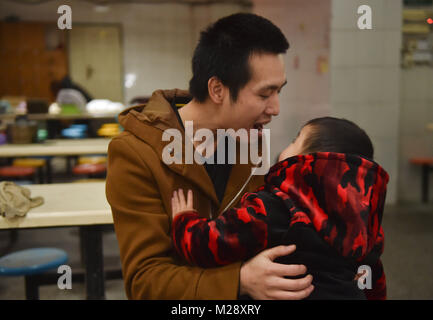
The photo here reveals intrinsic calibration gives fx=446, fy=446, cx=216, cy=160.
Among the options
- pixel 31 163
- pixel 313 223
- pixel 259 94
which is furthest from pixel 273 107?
pixel 31 163

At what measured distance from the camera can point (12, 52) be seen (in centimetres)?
847

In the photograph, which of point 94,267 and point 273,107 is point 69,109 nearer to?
point 94,267

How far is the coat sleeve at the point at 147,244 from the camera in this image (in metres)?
1.05

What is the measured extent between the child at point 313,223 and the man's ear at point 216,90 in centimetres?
30

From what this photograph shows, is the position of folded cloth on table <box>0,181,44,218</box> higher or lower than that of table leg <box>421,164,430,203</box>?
higher

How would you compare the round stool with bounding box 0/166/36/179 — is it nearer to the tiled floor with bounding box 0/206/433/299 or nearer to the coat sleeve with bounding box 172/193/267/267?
the tiled floor with bounding box 0/206/433/299

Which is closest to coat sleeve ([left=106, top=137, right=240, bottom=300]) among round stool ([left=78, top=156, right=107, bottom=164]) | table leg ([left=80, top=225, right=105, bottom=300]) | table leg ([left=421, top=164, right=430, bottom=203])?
table leg ([left=80, top=225, right=105, bottom=300])

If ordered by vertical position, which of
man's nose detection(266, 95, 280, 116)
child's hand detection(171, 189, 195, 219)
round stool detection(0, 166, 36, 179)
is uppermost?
man's nose detection(266, 95, 280, 116)

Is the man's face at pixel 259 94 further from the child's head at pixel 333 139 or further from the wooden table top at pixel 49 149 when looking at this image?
the wooden table top at pixel 49 149

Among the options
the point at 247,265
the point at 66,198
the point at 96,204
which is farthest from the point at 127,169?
the point at 66,198

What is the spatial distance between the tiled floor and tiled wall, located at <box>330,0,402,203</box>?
2.61 feet

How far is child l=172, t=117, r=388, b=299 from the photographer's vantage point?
1013mm

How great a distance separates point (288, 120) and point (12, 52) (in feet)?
18.3

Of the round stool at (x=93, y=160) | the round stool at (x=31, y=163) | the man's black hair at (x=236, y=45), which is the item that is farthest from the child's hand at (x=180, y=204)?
the round stool at (x=31, y=163)
